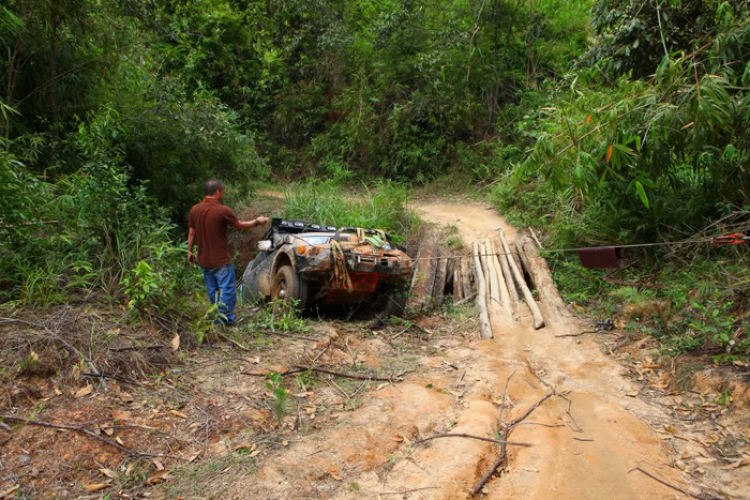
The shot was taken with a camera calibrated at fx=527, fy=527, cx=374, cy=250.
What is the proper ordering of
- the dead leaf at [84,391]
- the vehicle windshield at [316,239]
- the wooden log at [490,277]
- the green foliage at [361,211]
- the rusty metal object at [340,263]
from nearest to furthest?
the dead leaf at [84,391] → the rusty metal object at [340,263] → the vehicle windshield at [316,239] → the wooden log at [490,277] → the green foliage at [361,211]

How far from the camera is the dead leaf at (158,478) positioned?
336 cm

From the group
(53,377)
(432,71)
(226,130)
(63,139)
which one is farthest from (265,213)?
(53,377)

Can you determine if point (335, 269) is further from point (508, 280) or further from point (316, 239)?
point (508, 280)

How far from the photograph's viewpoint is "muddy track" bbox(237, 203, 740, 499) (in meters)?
3.53

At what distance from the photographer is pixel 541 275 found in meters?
8.48

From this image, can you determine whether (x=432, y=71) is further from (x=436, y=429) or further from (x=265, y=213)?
(x=436, y=429)

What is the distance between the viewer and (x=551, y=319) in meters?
7.29

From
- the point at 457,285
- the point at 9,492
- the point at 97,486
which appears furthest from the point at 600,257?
the point at 9,492

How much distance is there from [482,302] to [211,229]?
4131 millimetres

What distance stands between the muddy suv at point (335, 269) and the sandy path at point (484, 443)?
119cm

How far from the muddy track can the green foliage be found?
490 centimetres

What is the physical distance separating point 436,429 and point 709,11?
6.21 m

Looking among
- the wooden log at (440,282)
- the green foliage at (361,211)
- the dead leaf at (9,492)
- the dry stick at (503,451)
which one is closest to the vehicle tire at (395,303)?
the wooden log at (440,282)

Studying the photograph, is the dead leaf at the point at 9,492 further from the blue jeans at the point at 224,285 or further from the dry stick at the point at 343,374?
the blue jeans at the point at 224,285
